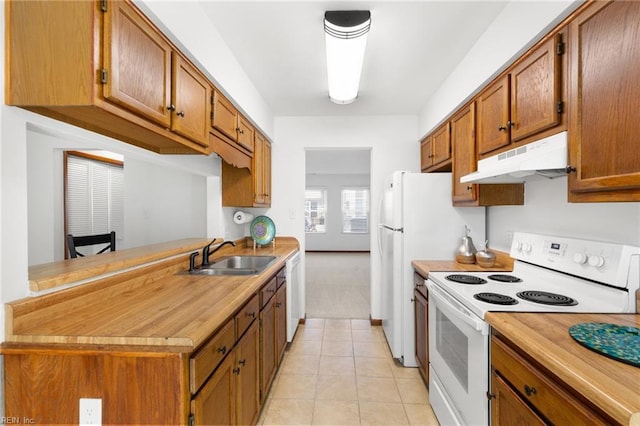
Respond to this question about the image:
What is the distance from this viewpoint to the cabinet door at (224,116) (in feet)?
6.31

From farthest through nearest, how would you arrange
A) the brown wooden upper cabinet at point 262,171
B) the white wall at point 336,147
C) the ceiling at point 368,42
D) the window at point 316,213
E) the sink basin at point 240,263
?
the window at point 316,213, the white wall at point 336,147, the brown wooden upper cabinet at point 262,171, the sink basin at point 240,263, the ceiling at point 368,42

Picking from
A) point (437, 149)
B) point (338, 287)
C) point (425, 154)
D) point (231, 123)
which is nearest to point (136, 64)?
point (231, 123)

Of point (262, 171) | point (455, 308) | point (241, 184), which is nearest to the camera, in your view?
point (455, 308)

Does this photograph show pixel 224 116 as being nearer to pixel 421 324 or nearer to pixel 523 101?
pixel 523 101

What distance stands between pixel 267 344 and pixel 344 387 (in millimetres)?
726

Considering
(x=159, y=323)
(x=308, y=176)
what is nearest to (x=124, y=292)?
(x=159, y=323)

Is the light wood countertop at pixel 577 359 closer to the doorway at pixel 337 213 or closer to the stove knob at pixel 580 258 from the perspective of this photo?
the stove knob at pixel 580 258

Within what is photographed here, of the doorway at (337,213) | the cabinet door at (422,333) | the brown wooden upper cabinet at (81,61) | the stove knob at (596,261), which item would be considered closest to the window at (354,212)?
the doorway at (337,213)

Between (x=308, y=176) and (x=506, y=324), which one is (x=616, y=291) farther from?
(x=308, y=176)

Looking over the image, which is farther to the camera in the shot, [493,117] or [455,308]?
[493,117]

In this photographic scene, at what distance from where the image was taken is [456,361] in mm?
1602

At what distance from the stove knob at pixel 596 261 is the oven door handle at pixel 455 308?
61cm

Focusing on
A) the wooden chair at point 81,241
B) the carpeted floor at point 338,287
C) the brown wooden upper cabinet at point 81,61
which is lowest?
the carpeted floor at point 338,287

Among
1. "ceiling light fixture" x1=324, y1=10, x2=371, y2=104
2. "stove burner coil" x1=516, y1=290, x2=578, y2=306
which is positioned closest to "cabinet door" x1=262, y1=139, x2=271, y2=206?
"ceiling light fixture" x1=324, y1=10, x2=371, y2=104
